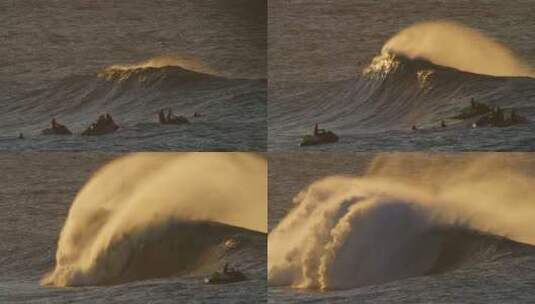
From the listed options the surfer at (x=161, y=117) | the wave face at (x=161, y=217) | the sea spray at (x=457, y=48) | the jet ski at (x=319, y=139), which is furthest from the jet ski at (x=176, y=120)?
the sea spray at (x=457, y=48)

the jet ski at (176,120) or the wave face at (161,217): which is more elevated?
the jet ski at (176,120)

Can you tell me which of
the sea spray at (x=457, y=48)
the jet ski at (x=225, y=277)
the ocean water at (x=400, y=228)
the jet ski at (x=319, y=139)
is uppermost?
the sea spray at (x=457, y=48)

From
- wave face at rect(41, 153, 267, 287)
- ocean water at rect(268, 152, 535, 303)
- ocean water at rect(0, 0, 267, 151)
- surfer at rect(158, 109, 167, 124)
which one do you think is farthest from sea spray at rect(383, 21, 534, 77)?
surfer at rect(158, 109, 167, 124)

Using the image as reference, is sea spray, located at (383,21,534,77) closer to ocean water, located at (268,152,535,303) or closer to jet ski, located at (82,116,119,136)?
ocean water, located at (268,152,535,303)

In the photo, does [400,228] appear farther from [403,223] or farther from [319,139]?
[319,139]

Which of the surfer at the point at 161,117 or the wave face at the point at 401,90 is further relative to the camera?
the surfer at the point at 161,117

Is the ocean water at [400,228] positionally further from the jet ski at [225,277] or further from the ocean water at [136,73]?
the ocean water at [136,73]
